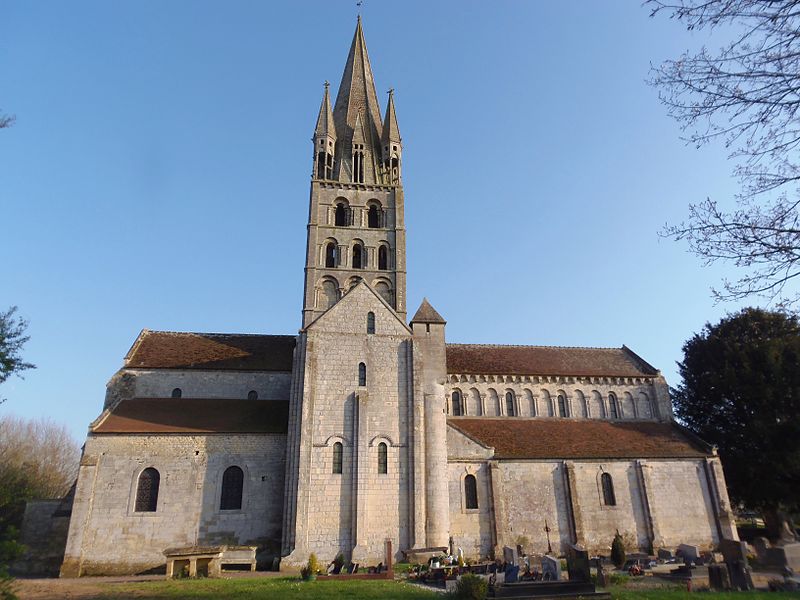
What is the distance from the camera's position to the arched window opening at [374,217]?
33.5 meters

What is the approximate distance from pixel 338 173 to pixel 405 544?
23952 millimetres

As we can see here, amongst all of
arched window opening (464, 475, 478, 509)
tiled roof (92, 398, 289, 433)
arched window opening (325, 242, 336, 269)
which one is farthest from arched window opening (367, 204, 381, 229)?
arched window opening (464, 475, 478, 509)

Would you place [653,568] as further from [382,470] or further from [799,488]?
[799,488]

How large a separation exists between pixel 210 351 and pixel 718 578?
25.2 meters

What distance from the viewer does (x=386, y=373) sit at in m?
23.9

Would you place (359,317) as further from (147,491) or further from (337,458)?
(147,491)

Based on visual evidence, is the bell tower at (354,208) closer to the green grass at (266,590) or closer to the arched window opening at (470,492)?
the arched window opening at (470,492)

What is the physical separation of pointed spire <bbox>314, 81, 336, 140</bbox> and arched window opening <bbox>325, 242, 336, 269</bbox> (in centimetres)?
877

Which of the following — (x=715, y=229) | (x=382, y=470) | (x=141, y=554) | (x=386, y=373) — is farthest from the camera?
(x=386, y=373)

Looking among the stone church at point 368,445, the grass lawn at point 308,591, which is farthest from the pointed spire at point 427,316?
the grass lawn at point 308,591

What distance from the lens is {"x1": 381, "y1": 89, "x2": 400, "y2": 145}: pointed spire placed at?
35.9 meters

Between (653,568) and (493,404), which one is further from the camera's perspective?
(493,404)

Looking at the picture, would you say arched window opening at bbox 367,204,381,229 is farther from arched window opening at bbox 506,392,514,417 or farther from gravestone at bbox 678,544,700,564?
gravestone at bbox 678,544,700,564

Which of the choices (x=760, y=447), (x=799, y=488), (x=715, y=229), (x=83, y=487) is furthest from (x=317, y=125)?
(x=799, y=488)
